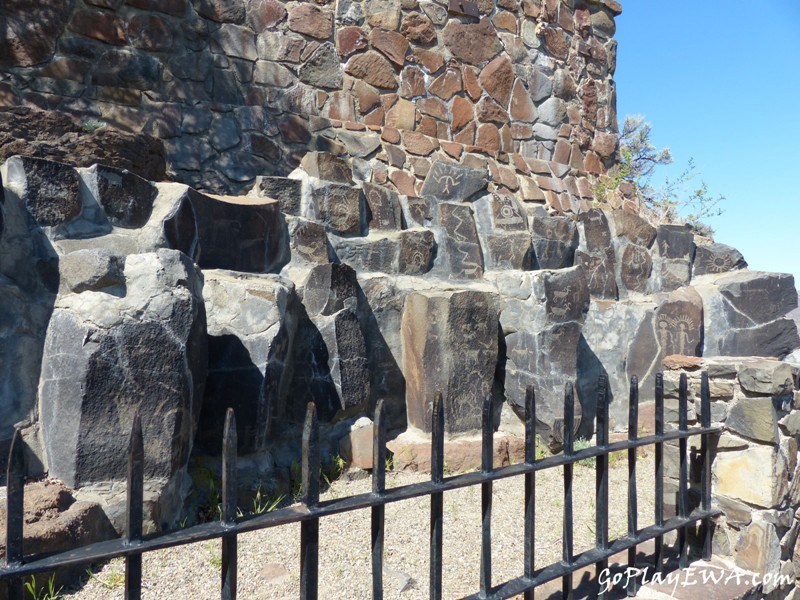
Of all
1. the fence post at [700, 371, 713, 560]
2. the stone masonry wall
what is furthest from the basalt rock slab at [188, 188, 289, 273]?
the fence post at [700, 371, 713, 560]

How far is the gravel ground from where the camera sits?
2.31 metres

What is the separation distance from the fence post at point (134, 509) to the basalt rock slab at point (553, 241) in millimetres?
4000

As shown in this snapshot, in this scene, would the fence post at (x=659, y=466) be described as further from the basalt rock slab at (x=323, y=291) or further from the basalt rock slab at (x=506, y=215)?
the basalt rock slab at (x=506, y=215)

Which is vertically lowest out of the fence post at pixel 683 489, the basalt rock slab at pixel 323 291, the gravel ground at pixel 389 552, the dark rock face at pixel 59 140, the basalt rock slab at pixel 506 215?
the gravel ground at pixel 389 552

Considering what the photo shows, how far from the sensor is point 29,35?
161 inches

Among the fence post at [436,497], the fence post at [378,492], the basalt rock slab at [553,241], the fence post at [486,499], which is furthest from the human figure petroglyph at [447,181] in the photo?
the fence post at [378,492]

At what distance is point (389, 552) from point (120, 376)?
1.34 meters

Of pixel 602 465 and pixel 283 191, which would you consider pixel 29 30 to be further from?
pixel 602 465

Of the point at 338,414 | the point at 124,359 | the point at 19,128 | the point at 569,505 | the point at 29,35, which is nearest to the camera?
the point at 569,505

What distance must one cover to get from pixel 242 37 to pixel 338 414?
3142 mm

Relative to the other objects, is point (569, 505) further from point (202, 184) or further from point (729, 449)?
point (202, 184)

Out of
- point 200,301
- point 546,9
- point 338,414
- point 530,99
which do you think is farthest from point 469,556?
point 546,9

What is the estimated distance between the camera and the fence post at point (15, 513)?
1092mm

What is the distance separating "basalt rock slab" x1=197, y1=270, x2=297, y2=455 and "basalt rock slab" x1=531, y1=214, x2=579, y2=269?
239 centimetres
